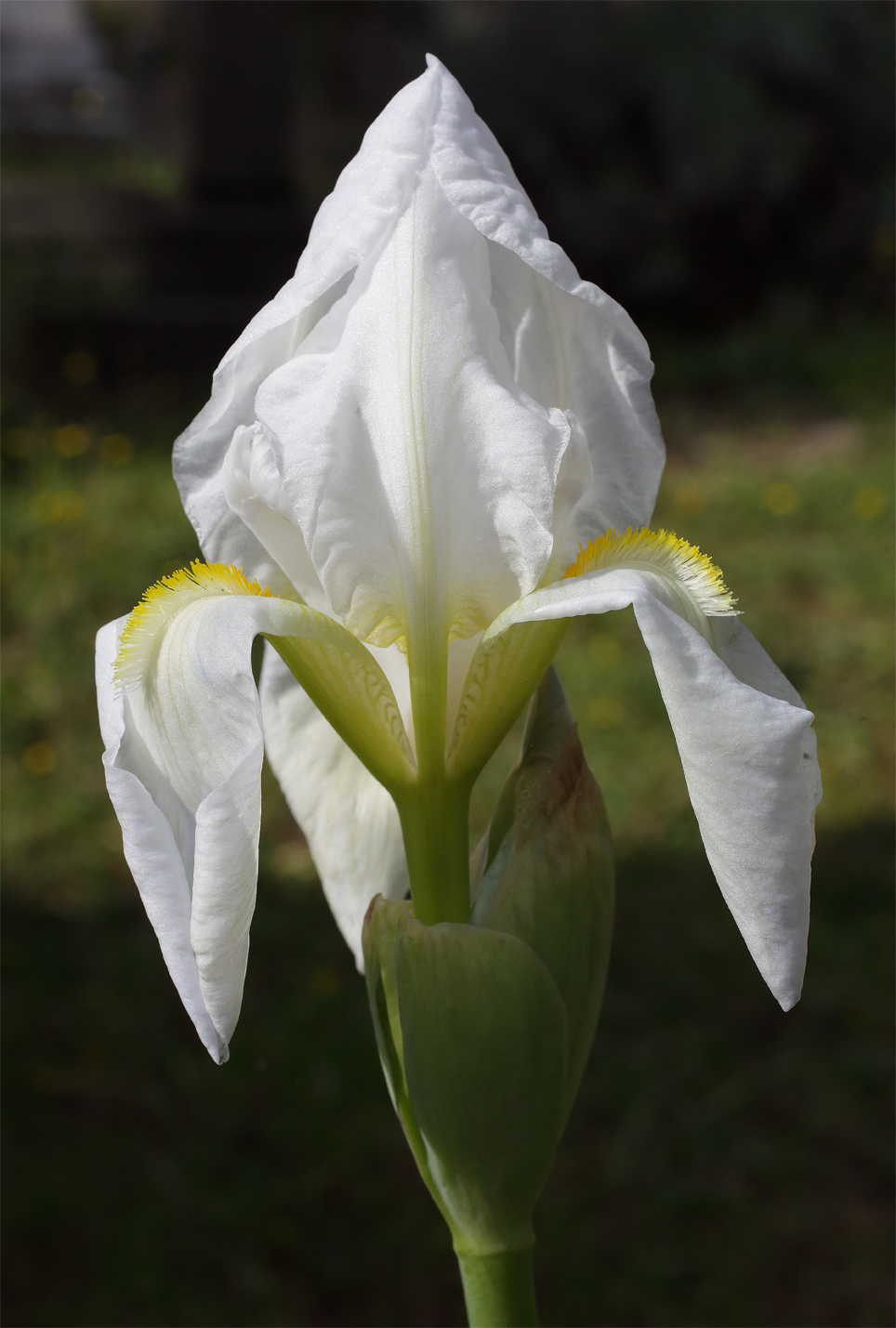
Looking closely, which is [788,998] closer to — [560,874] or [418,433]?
[560,874]

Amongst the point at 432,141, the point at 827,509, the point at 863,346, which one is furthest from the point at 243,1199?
the point at 863,346

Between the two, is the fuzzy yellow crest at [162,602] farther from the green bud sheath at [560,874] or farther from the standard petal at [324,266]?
the green bud sheath at [560,874]

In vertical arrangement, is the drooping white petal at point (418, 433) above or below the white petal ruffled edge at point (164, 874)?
above

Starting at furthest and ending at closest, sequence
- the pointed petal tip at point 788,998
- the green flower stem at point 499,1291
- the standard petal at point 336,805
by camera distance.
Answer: the standard petal at point 336,805, the green flower stem at point 499,1291, the pointed petal tip at point 788,998

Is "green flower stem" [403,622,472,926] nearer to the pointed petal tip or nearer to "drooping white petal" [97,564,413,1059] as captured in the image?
"drooping white petal" [97,564,413,1059]

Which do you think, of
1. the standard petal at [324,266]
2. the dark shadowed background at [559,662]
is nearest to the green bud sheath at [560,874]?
the standard petal at [324,266]

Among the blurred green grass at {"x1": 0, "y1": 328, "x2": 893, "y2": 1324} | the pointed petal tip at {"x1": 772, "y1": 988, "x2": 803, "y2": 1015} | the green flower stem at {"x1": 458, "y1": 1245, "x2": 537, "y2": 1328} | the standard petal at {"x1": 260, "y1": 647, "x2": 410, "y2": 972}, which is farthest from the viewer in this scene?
the blurred green grass at {"x1": 0, "y1": 328, "x2": 893, "y2": 1324}

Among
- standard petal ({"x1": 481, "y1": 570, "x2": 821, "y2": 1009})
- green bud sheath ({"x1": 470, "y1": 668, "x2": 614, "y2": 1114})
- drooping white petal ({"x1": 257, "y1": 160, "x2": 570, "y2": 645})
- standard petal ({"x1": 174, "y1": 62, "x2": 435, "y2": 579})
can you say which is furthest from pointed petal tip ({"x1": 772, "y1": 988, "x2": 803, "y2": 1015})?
standard petal ({"x1": 174, "y1": 62, "x2": 435, "y2": 579})
